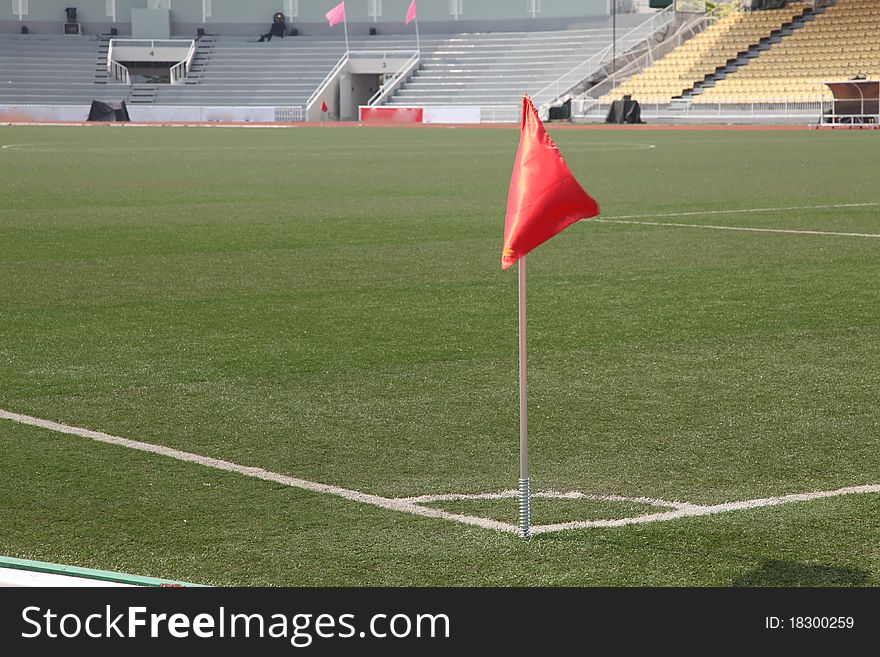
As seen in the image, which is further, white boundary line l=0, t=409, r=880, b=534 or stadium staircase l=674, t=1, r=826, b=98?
stadium staircase l=674, t=1, r=826, b=98

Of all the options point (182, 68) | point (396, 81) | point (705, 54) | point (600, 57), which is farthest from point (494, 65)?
point (182, 68)

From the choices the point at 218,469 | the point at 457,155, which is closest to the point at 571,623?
the point at 218,469

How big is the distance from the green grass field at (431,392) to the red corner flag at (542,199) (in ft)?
2.82

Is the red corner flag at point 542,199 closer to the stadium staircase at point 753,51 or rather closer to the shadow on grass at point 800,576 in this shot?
the shadow on grass at point 800,576

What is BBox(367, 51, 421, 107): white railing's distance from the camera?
6006 cm

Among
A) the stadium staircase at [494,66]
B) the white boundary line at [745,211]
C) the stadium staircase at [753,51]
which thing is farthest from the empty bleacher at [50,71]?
the white boundary line at [745,211]

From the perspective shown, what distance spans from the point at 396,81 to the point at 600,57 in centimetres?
928

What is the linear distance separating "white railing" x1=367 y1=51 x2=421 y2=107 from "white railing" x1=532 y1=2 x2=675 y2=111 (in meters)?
7.27

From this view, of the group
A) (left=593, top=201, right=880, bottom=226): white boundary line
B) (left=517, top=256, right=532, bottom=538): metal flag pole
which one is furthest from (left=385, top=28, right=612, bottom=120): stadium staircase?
(left=517, top=256, right=532, bottom=538): metal flag pole

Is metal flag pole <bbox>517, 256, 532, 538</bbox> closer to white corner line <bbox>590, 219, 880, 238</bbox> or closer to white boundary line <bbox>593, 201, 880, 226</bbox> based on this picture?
white corner line <bbox>590, 219, 880, 238</bbox>

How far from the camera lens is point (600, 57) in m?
57.0

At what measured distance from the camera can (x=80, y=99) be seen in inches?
2494

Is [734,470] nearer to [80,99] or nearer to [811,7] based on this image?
[811,7]

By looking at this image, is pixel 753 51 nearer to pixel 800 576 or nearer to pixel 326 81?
pixel 326 81
